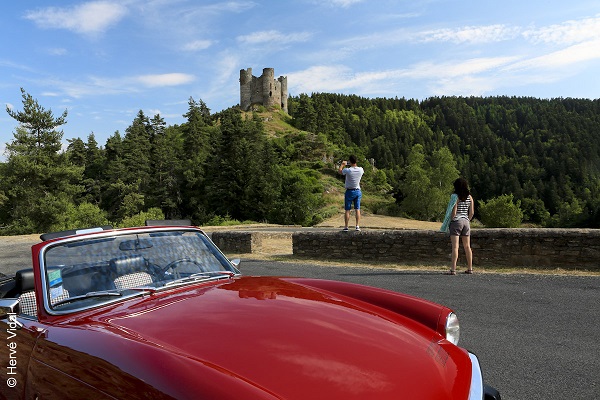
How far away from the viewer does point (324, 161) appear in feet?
263

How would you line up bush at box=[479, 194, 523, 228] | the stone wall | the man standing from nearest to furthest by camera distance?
the stone wall → the man standing → bush at box=[479, 194, 523, 228]

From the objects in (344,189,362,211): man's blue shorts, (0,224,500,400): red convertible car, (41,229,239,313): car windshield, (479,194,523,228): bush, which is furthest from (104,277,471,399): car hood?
(479,194,523,228): bush

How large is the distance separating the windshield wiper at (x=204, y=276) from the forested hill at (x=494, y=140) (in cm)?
7235

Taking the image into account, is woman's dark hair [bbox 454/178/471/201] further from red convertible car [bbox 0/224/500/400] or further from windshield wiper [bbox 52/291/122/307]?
windshield wiper [bbox 52/291/122/307]

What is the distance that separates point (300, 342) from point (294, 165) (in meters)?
73.3

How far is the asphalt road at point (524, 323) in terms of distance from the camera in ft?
11.8

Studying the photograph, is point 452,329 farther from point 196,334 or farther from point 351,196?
point 351,196

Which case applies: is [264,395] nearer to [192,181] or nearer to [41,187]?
[41,187]

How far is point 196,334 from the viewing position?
6.56 ft

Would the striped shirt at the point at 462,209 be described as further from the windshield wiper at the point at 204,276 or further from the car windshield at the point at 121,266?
the windshield wiper at the point at 204,276

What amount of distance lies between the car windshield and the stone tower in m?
106

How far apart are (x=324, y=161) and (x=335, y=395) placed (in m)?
79.2

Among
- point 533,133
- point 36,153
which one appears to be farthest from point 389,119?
point 36,153

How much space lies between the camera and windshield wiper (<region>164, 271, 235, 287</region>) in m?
2.87
